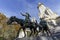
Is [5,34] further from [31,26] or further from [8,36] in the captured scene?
[31,26]

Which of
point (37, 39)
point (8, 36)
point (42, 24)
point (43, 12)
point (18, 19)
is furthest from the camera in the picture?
point (43, 12)

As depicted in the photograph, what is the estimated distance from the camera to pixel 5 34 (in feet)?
147

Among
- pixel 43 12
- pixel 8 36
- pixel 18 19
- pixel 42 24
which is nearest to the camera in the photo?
pixel 42 24

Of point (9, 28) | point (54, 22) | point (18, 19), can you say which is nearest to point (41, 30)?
point (18, 19)

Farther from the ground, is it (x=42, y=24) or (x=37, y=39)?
(x=42, y=24)

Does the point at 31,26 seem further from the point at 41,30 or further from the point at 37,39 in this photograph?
the point at 37,39

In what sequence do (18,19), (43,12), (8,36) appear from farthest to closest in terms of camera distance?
(43,12) → (8,36) → (18,19)

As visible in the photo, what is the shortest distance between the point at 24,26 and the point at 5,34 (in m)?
14.9

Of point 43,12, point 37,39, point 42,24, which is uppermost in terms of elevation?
point 43,12

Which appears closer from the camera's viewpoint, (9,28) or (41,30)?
(41,30)

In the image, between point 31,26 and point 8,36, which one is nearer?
point 31,26

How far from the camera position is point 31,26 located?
30359 millimetres

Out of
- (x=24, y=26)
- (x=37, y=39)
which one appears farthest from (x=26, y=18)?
(x=37, y=39)

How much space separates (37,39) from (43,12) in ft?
69.2
